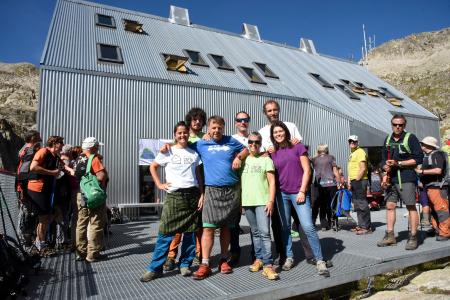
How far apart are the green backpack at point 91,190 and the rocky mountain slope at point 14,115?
11.8 meters

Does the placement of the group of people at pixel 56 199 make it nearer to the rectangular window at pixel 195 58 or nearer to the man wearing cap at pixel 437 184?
the man wearing cap at pixel 437 184

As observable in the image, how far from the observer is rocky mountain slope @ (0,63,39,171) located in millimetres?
16578

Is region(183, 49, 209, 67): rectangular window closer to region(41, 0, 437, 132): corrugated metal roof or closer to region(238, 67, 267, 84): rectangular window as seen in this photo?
region(41, 0, 437, 132): corrugated metal roof

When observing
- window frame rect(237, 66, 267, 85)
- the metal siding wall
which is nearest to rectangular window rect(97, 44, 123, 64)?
the metal siding wall

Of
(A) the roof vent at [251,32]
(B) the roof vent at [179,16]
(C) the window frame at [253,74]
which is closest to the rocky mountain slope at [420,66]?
(A) the roof vent at [251,32]

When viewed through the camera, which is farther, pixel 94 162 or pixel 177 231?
pixel 94 162

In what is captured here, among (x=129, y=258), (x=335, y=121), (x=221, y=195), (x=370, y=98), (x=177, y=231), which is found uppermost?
(x=370, y=98)

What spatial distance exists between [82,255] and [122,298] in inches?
73.9

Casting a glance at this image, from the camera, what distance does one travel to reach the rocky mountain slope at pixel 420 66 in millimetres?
44281

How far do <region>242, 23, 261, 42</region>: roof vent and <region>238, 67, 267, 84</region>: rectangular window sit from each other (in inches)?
284

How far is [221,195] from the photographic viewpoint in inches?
148

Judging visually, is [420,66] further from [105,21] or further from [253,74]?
[105,21]

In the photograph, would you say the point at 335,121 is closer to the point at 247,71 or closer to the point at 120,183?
the point at 247,71

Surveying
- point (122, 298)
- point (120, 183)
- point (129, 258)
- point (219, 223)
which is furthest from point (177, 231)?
point (120, 183)
